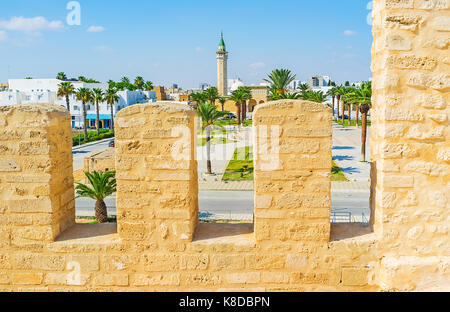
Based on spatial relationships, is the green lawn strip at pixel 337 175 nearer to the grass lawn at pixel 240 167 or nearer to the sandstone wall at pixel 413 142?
the grass lawn at pixel 240 167

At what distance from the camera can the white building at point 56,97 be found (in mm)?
44406

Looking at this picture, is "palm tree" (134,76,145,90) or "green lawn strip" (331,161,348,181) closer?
"green lawn strip" (331,161,348,181)

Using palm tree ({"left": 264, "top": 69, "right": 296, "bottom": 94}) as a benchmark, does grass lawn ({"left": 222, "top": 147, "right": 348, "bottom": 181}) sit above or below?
below

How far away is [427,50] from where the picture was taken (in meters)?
3.14

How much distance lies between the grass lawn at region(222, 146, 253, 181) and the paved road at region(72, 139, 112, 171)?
10.4 meters

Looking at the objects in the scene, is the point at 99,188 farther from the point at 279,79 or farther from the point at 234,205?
the point at 279,79

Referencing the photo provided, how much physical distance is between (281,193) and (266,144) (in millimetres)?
449

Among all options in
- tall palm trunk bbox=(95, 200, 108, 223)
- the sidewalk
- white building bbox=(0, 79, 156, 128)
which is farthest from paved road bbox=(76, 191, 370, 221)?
white building bbox=(0, 79, 156, 128)

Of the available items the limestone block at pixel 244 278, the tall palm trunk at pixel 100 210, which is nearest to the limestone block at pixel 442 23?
the limestone block at pixel 244 278

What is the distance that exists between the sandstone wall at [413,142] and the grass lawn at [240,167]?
63.8ft

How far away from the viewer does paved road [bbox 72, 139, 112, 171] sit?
2700cm

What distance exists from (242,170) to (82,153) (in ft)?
50.5

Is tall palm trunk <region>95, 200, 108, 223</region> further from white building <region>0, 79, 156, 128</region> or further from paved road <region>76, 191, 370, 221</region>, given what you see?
white building <region>0, 79, 156, 128</region>

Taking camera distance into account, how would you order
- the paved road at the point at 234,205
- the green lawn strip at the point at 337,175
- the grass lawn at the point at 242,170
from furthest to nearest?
the grass lawn at the point at 242,170
the green lawn strip at the point at 337,175
the paved road at the point at 234,205
